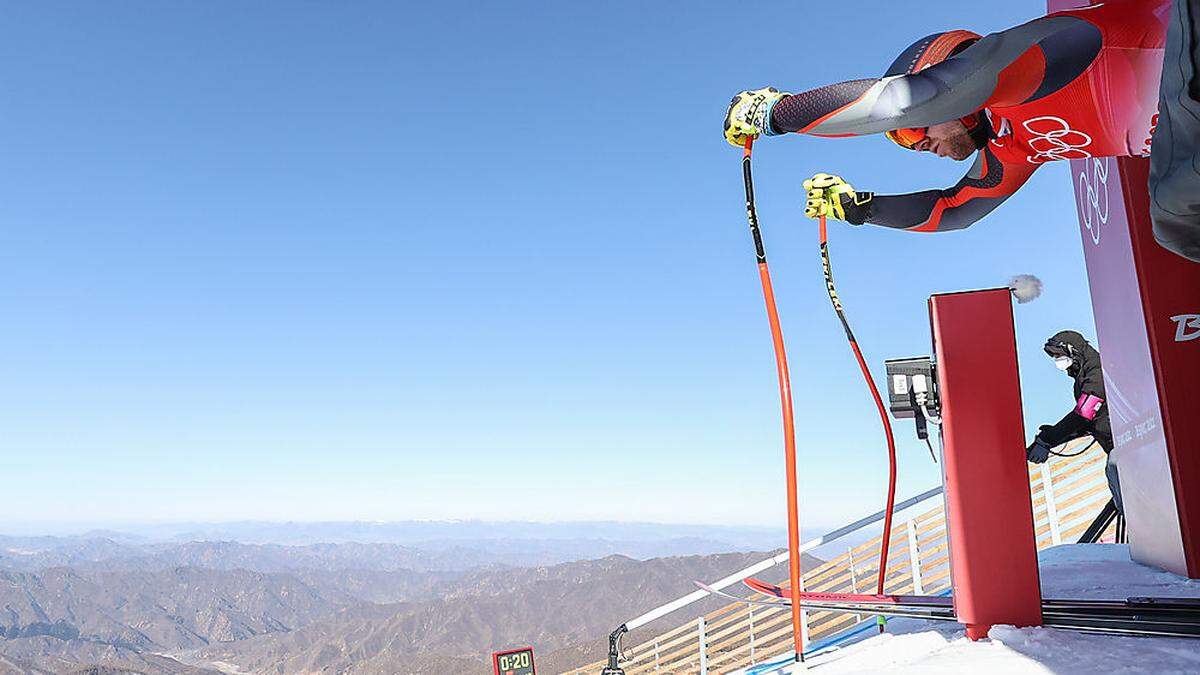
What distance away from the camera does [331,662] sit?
191875 millimetres

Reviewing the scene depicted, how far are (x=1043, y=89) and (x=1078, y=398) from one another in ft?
11.5

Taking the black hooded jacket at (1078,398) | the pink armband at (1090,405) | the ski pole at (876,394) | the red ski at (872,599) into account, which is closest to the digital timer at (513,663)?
the red ski at (872,599)

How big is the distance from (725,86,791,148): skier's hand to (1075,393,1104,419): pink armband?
373 centimetres

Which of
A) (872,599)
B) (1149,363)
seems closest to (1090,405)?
(1149,363)

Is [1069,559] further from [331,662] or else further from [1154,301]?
[331,662]

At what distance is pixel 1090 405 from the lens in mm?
4742

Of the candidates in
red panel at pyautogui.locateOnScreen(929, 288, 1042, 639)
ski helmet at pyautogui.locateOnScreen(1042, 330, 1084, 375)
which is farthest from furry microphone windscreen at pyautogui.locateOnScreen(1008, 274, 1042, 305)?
ski helmet at pyautogui.locateOnScreen(1042, 330, 1084, 375)

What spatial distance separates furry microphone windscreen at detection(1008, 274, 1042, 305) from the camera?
102 inches

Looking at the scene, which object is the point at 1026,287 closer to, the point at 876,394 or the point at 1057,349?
the point at 876,394

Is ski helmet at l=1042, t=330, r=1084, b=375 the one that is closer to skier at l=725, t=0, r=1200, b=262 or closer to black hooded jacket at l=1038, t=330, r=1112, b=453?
black hooded jacket at l=1038, t=330, r=1112, b=453

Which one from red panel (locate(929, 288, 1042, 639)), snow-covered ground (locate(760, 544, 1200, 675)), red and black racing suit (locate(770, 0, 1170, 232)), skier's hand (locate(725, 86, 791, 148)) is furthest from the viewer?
skier's hand (locate(725, 86, 791, 148))

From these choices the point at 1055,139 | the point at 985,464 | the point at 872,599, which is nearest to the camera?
the point at 985,464

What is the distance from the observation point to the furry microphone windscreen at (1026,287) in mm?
2584

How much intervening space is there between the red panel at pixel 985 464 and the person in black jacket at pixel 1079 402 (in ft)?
10.7
